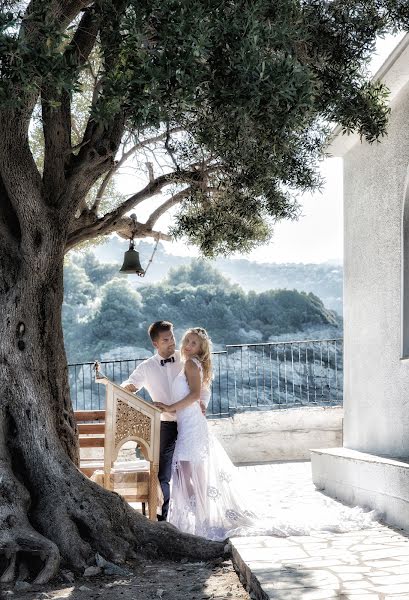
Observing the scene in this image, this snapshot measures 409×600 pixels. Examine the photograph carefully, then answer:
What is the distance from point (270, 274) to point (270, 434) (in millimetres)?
48561

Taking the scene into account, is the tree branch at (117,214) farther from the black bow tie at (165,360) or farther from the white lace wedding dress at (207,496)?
the white lace wedding dress at (207,496)

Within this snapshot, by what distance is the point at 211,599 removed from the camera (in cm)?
507

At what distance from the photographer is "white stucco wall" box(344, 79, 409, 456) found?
8.54 metres

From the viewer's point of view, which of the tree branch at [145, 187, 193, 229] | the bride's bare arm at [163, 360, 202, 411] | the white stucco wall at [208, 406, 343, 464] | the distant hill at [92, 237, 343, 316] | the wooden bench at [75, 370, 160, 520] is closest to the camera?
the wooden bench at [75, 370, 160, 520]

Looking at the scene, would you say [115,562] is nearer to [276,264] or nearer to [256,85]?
[256,85]

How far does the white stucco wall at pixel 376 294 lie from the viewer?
8539 millimetres

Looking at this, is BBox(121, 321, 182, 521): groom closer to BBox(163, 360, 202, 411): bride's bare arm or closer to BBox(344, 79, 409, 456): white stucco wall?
BBox(163, 360, 202, 411): bride's bare arm

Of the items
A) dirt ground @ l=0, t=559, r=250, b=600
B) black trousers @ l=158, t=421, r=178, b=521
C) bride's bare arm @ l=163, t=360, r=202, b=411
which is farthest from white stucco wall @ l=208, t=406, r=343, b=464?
dirt ground @ l=0, t=559, r=250, b=600

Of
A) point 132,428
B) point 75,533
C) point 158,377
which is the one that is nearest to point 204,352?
point 158,377

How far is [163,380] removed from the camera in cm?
763

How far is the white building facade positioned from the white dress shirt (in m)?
2.22

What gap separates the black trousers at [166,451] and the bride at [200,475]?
0.18 m

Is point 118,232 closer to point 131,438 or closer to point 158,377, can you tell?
point 158,377

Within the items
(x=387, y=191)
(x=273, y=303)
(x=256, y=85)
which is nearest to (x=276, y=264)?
(x=273, y=303)
